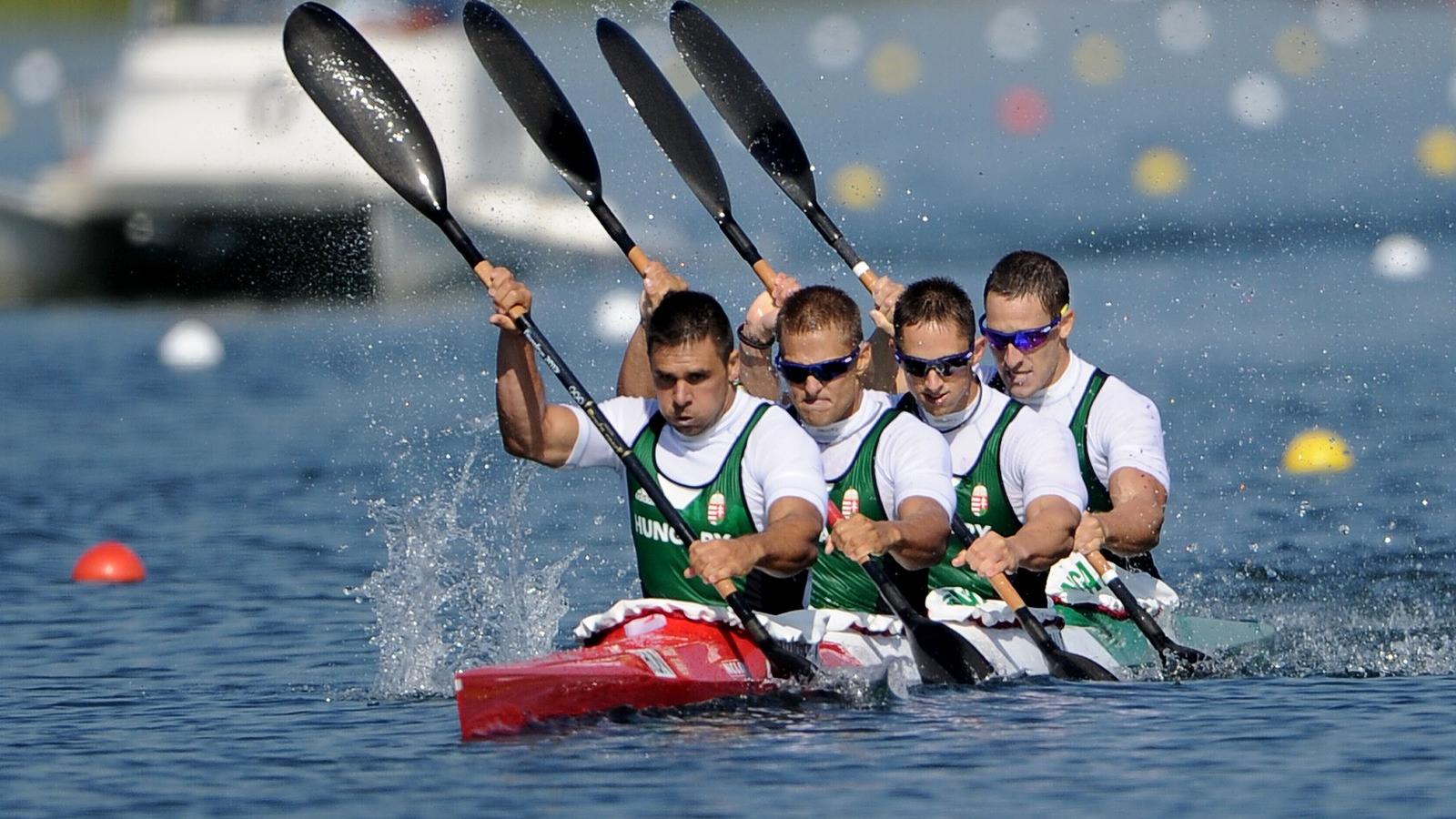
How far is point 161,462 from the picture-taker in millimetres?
15750

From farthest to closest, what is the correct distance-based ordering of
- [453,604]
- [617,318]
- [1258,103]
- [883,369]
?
[1258,103] → [617,318] → [453,604] → [883,369]

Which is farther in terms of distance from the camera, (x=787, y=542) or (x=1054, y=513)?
(x=1054, y=513)

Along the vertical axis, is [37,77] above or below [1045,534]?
above

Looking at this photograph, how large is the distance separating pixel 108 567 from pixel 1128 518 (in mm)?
5815

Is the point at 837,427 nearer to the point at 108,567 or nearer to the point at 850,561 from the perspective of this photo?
the point at 850,561

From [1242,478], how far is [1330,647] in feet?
15.5

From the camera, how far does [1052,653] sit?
8.48 m

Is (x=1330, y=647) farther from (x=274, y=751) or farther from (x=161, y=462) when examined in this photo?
(x=161, y=462)

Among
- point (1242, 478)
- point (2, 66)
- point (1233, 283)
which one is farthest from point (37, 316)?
point (2, 66)

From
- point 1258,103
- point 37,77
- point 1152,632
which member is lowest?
point 1152,632

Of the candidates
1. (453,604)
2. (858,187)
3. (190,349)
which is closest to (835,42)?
(858,187)

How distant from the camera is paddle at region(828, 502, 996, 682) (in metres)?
8.13

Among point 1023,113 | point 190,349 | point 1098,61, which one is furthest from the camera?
point 1098,61

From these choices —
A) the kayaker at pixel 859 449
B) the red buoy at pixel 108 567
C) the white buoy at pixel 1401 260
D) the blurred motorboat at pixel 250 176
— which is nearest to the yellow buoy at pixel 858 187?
the blurred motorboat at pixel 250 176
